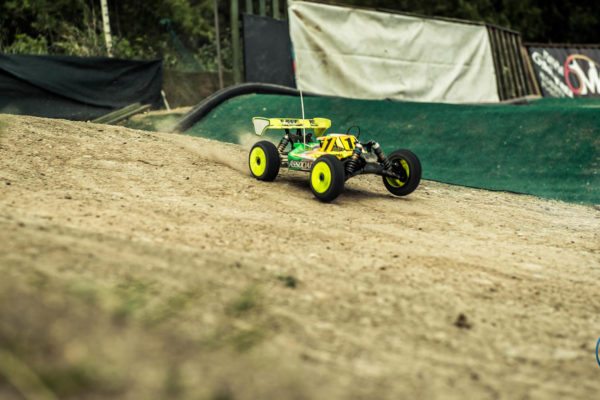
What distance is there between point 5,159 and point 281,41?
8708mm

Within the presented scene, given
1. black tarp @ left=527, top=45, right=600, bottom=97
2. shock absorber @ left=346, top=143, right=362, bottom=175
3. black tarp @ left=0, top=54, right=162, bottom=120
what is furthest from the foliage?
shock absorber @ left=346, top=143, right=362, bottom=175

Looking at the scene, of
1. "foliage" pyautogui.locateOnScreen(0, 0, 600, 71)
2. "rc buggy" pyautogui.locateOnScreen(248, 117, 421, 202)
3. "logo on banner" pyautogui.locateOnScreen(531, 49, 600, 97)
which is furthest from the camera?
"foliage" pyautogui.locateOnScreen(0, 0, 600, 71)

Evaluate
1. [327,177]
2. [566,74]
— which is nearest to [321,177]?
[327,177]

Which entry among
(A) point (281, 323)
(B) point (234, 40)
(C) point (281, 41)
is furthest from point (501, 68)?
(A) point (281, 323)

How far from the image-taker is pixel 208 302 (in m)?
2.36

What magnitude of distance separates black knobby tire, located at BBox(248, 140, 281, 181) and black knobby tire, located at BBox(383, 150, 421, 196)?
1371 millimetres

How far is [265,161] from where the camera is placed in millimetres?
5902

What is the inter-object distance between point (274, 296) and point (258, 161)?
3.63 meters

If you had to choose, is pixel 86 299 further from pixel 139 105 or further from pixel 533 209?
pixel 139 105

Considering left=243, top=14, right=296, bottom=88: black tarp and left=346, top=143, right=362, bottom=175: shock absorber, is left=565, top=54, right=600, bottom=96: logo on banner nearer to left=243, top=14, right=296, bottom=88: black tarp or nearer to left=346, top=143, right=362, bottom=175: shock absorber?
left=243, top=14, right=296, bottom=88: black tarp

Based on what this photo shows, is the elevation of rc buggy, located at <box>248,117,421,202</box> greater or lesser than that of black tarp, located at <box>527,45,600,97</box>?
lesser

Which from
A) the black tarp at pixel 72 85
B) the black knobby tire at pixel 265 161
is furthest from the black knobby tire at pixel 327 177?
the black tarp at pixel 72 85

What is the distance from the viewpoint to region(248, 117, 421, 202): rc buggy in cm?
523

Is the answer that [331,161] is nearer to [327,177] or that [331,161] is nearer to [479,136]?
[327,177]
